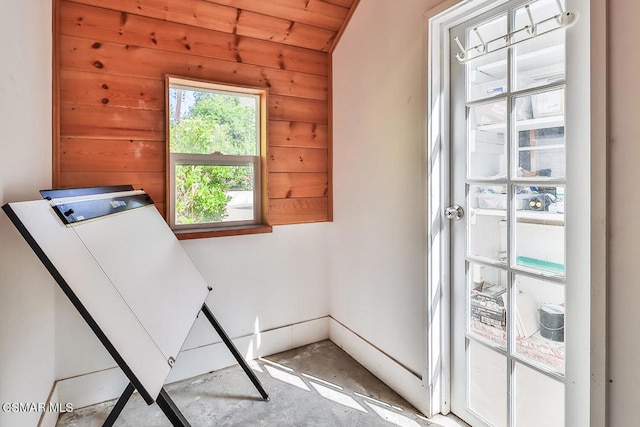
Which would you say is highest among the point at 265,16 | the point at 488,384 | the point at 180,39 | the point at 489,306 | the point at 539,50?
the point at 265,16

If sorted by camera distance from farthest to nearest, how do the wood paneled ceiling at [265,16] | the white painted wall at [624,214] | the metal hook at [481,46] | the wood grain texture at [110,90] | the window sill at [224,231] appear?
the window sill at [224,231]
the wood paneled ceiling at [265,16]
the wood grain texture at [110,90]
the metal hook at [481,46]
the white painted wall at [624,214]

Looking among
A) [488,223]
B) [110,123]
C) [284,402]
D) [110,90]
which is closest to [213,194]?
[110,123]

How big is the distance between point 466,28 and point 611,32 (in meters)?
0.68

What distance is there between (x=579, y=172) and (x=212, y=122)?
1953mm

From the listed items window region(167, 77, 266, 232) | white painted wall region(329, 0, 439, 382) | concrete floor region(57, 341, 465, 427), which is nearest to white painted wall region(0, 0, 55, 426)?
concrete floor region(57, 341, 465, 427)

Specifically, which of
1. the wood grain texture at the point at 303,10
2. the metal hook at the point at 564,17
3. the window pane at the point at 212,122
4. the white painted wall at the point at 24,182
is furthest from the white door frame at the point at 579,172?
the white painted wall at the point at 24,182

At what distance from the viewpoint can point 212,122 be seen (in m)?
2.24

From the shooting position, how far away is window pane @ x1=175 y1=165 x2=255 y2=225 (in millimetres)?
2160

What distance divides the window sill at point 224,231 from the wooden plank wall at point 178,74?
102 mm

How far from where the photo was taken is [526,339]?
144 cm

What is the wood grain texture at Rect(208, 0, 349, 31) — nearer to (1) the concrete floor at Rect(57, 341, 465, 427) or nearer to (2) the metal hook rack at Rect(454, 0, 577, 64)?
(2) the metal hook rack at Rect(454, 0, 577, 64)

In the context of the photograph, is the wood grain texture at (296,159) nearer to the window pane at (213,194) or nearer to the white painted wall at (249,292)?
the window pane at (213,194)

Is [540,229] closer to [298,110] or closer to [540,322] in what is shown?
[540,322]

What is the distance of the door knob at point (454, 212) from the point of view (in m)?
1.68
